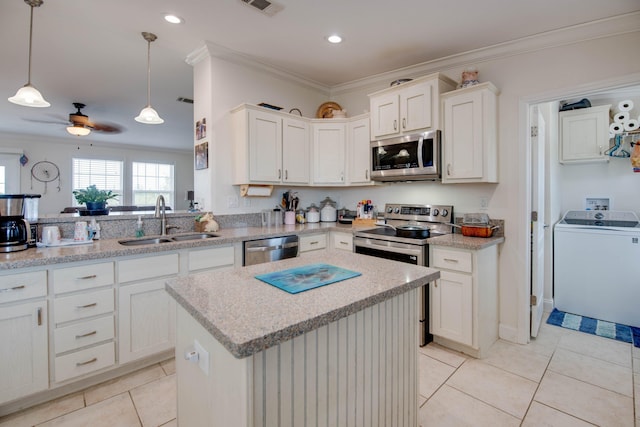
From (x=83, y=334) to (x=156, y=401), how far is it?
63cm

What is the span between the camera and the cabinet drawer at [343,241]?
10.1 feet

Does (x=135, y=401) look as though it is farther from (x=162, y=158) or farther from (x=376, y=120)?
(x=162, y=158)

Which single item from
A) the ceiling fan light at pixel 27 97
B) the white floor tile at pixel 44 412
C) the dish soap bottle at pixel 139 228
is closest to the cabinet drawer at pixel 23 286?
the white floor tile at pixel 44 412

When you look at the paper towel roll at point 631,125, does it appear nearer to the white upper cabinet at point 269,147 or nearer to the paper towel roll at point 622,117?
the paper towel roll at point 622,117

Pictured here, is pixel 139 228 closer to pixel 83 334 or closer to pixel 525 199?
pixel 83 334

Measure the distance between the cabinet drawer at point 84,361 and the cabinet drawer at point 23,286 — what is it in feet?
1.44

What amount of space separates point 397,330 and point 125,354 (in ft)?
6.19

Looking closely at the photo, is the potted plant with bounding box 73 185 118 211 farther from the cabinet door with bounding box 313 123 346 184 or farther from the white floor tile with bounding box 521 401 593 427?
the white floor tile with bounding box 521 401 593 427

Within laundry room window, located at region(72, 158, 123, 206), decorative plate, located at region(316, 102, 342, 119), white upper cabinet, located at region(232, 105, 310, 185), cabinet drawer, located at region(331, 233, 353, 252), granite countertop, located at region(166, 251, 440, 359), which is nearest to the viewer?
granite countertop, located at region(166, 251, 440, 359)

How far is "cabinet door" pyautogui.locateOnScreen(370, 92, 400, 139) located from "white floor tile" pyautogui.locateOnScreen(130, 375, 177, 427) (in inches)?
109

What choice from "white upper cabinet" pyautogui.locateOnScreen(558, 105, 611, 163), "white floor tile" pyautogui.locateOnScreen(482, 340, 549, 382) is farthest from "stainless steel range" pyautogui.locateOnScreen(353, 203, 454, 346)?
"white upper cabinet" pyautogui.locateOnScreen(558, 105, 611, 163)

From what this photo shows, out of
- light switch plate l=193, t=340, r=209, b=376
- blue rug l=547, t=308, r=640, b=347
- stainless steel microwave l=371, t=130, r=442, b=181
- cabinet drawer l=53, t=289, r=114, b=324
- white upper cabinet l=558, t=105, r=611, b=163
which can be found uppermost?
white upper cabinet l=558, t=105, r=611, b=163

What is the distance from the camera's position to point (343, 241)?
3.15 m

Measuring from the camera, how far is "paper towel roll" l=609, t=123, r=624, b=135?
322cm
